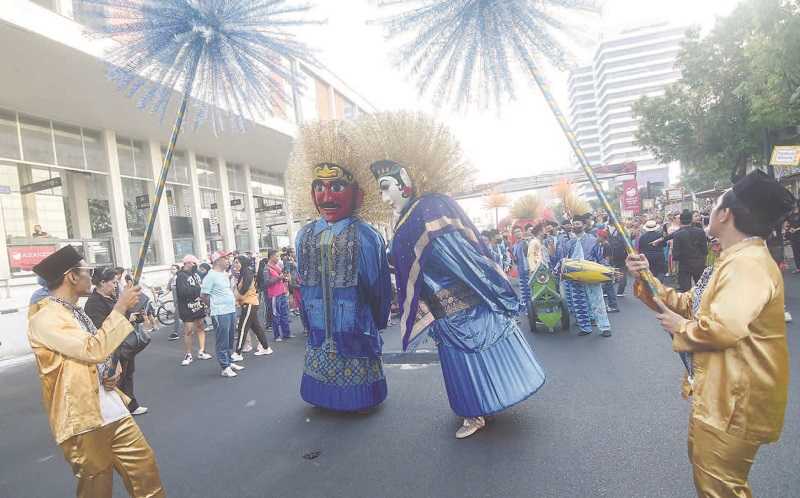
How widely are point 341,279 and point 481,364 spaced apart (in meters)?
1.37

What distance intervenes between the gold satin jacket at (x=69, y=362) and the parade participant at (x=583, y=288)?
5616mm

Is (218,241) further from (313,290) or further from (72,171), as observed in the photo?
(313,290)

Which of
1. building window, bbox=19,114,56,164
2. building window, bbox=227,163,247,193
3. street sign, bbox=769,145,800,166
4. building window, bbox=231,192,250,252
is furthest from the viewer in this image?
building window, bbox=227,163,247,193

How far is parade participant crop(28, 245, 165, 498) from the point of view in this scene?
2.06m

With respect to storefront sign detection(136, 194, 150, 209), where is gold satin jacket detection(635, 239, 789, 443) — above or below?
below

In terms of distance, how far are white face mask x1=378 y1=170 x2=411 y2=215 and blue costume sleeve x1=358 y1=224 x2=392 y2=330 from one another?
0.40 m

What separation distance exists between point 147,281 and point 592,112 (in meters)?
121

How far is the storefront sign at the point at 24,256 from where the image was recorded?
417 inches

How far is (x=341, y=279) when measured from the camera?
389cm

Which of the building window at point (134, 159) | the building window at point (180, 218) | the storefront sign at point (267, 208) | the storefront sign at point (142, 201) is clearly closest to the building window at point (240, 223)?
the storefront sign at point (267, 208)

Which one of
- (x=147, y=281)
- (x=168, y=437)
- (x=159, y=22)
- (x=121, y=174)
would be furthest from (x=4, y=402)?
(x=121, y=174)

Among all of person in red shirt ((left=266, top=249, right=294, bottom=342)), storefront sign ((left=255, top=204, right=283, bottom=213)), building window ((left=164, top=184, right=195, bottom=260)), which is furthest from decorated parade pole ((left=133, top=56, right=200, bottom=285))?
storefront sign ((left=255, top=204, right=283, bottom=213))

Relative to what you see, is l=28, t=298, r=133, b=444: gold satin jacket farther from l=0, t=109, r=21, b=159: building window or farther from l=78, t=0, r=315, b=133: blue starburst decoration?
l=0, t=109, r=21, b=159: building window

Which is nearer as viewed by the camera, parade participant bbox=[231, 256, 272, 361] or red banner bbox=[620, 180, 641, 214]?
parade participant bbox=[231, 256, 272, 361]
